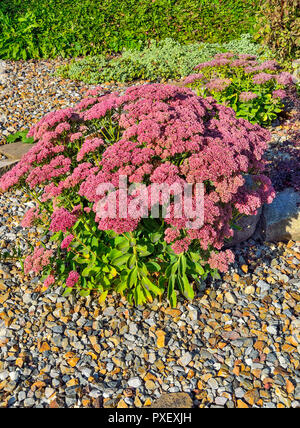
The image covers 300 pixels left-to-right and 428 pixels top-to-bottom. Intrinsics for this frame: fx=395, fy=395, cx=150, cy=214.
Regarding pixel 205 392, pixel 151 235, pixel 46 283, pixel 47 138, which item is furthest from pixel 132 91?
pixel 205 392

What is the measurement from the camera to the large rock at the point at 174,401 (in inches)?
103

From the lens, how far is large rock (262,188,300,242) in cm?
403

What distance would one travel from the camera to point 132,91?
11.3ft

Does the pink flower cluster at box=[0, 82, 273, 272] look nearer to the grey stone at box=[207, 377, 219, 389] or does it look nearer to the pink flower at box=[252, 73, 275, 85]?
the grey stone at box=[207, 377, 219, 389]

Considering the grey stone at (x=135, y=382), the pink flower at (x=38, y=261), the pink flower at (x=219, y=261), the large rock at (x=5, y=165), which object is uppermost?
the pink flower at (x=219, y=261)

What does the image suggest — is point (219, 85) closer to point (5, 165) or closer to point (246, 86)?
point (246, 86)

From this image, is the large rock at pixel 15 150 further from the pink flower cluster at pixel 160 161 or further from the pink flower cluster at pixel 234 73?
the pink flower cluster at pixel 234 73

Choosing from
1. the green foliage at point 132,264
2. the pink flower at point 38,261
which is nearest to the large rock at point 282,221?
the green foliage at point 132,264

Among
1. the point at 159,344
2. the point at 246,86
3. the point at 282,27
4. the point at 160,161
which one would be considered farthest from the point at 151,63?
the point at 159,344

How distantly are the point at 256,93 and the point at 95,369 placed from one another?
4273 millimetres

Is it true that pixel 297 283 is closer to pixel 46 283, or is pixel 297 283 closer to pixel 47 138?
pixel 46 283

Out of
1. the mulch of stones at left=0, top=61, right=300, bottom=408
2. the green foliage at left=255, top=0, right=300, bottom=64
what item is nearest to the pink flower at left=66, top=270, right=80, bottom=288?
the mulch of stones at left=0, top=61, right=300, bottom=408

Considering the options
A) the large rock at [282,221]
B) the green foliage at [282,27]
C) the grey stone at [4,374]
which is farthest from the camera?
the green foliage at [282,27]

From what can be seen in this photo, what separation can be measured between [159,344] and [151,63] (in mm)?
5984
